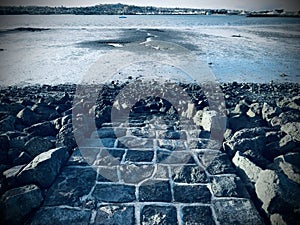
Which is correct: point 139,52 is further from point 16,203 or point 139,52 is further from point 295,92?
point 16,203

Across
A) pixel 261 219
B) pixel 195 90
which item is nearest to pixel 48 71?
pixel 195 90

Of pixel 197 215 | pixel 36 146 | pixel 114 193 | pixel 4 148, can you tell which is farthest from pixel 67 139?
pixel 197 215

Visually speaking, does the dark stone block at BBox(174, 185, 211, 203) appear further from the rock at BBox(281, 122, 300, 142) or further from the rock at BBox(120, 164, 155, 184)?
the rock at BBox(281, 122, 300, 142)

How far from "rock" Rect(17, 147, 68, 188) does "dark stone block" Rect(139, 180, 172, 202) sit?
4.02 feet

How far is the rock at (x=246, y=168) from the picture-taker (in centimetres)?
343

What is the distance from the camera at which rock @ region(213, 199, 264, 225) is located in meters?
2.79

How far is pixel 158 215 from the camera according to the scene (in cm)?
286

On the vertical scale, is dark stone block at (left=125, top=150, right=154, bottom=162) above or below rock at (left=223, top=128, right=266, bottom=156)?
below

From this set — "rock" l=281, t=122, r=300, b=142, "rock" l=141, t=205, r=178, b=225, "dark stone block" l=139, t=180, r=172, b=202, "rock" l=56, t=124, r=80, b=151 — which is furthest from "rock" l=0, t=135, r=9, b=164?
"rock" l=281, t=122, r=300, b=142

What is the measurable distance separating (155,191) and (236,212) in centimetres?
102

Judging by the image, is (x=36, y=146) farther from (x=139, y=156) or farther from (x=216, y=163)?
(x=216, y=163)

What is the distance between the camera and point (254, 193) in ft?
10.8

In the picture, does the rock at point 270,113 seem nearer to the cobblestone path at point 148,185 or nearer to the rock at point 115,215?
the cobblestone path at point 148,185

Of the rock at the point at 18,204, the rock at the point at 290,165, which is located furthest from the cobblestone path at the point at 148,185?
the rock at the point at 290,165
